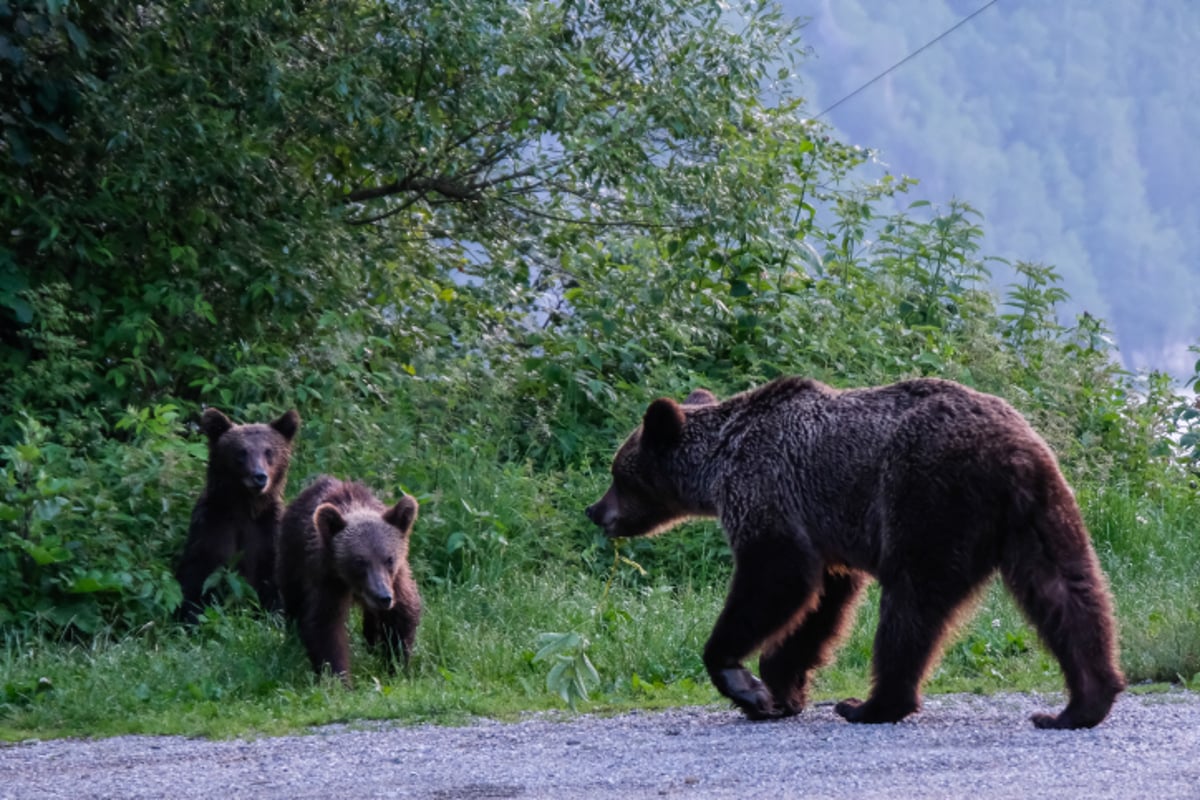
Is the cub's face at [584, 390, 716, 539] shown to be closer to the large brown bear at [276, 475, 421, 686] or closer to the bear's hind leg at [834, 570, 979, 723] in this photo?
the large brown bear at [276, 475, 421, 686]

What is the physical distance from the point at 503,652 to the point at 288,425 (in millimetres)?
2867

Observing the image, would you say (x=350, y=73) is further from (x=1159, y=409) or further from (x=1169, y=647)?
(x=1159, y=409)

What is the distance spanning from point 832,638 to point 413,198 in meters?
7.35

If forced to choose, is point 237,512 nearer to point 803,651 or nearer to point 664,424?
point 664,424

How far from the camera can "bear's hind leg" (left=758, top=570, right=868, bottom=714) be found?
21.9 ft

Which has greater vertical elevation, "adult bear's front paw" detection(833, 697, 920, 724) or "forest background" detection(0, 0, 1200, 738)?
"forest background" detection(0, 0, 1200, 738)

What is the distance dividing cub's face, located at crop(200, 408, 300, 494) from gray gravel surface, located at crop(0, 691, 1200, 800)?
3.20 meters

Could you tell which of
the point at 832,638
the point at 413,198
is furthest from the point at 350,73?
the point at 832,638

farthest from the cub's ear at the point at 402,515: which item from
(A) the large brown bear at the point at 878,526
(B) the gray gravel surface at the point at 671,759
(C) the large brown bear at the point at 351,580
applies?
(B) the gray gravel surface at the point at 671,759

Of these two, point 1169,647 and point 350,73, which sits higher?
point 350,73

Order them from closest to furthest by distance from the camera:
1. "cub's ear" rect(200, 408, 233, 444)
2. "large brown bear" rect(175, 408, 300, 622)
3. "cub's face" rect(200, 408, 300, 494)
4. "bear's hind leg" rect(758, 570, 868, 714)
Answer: "bear's hind leg" rect(758, 570, 868, 714) → "large brown bear" rect(175, 408, 300, 622) → "cub's face" rect(200, 408, 300, 494) → "cub's ear" rect(200, 408, 233, 444)

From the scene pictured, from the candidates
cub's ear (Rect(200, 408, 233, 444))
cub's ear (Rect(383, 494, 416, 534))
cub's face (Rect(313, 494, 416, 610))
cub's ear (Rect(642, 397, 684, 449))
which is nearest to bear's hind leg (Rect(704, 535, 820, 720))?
cub's ear (Rect(642, 397, 684, 449))

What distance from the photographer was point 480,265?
13234 millimetres

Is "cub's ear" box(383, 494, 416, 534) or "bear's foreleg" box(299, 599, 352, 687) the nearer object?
"bear's foreleg" box(299, 599, 352, 687)
